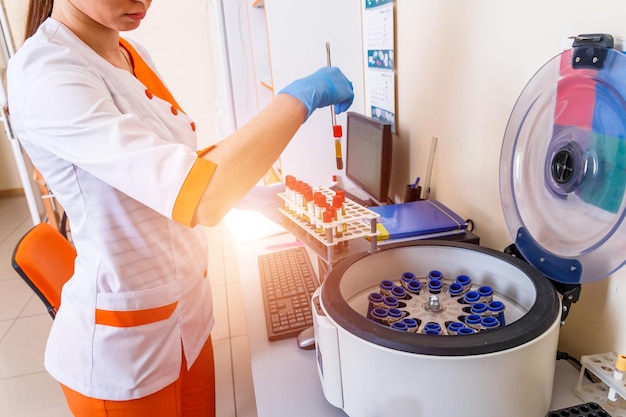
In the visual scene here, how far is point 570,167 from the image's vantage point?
65 centimetres

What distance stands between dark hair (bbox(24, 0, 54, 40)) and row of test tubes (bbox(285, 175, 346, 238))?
23.3 inches

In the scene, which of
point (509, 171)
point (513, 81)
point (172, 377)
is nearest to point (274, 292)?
point (172, 377)

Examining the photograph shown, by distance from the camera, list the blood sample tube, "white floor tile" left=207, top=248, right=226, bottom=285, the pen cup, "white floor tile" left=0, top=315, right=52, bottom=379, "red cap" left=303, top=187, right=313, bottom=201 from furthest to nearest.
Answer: "white floor tile" left=207, top=248, right=226, bottom=285
"white floor tile" left=0, top=315, right=52, bottom=379
the pen cup
"red cap" left=303, top=187, right=313, bottom=201
the blood sample tube

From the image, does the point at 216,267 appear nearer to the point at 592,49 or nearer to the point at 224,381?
the point at 224,381

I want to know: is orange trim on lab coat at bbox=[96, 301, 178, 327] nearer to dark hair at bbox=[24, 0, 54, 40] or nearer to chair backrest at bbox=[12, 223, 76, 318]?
chair backrest at bbox=[12, 223, 76, 318]

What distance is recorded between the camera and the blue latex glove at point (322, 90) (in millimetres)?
760

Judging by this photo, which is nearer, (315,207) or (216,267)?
(315,207)

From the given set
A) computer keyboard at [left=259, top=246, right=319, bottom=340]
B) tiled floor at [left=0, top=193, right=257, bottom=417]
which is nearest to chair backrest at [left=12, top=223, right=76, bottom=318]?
computer keyboard at [left=259, top=246, right=319, bottom=340]

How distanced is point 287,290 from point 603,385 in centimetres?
67

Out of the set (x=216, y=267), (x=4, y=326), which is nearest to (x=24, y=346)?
(x=4, y=326)

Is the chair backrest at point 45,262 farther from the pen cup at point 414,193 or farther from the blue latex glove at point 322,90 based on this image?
the pen cup at point 414,193

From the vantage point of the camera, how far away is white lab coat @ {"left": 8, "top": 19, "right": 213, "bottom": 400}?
0.61 metres

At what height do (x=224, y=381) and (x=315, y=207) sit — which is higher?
(x=315, y=207)

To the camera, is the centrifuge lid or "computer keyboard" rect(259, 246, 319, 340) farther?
"computer keyboard" rect(259, 246, 319, 340)
